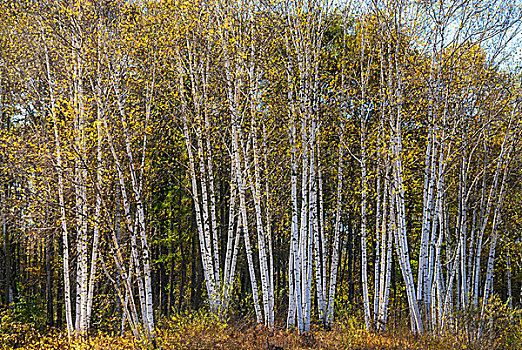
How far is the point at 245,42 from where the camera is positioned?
915cm

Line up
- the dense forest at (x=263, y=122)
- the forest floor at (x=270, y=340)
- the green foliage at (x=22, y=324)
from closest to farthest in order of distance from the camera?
the forest floor at (x=270, y=340) < the dense forest at (x=263, y=122) < the green foliage at (x=22, y=324)

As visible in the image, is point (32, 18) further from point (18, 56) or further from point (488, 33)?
point (488, 33)

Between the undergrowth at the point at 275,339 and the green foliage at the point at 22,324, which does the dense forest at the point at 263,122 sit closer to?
the green foliage at the point at 22,324

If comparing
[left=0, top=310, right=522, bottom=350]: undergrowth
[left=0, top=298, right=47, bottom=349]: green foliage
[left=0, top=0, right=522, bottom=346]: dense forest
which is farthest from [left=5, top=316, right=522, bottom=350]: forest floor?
[left=0, top=298, right=47, bottom=349]: green foliage

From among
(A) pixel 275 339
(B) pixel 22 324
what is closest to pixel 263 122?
(A) pixel 275 339

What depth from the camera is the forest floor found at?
721cm

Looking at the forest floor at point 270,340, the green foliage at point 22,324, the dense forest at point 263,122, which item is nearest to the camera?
the forest floor at point 270,340

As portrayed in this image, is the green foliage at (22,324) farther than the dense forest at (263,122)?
Yes

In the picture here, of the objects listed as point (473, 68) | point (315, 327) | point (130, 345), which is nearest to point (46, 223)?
point (130, 345)

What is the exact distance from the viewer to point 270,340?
25.8ft

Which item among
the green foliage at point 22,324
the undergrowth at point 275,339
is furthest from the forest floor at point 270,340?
the green foliage at point 22,324

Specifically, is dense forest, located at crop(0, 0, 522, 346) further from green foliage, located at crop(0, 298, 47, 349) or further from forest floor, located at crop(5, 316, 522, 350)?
forest floor, located at crop(5, 316, 522, 350)

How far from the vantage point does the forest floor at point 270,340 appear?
23.6 ft

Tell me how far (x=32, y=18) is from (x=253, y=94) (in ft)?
16.9
